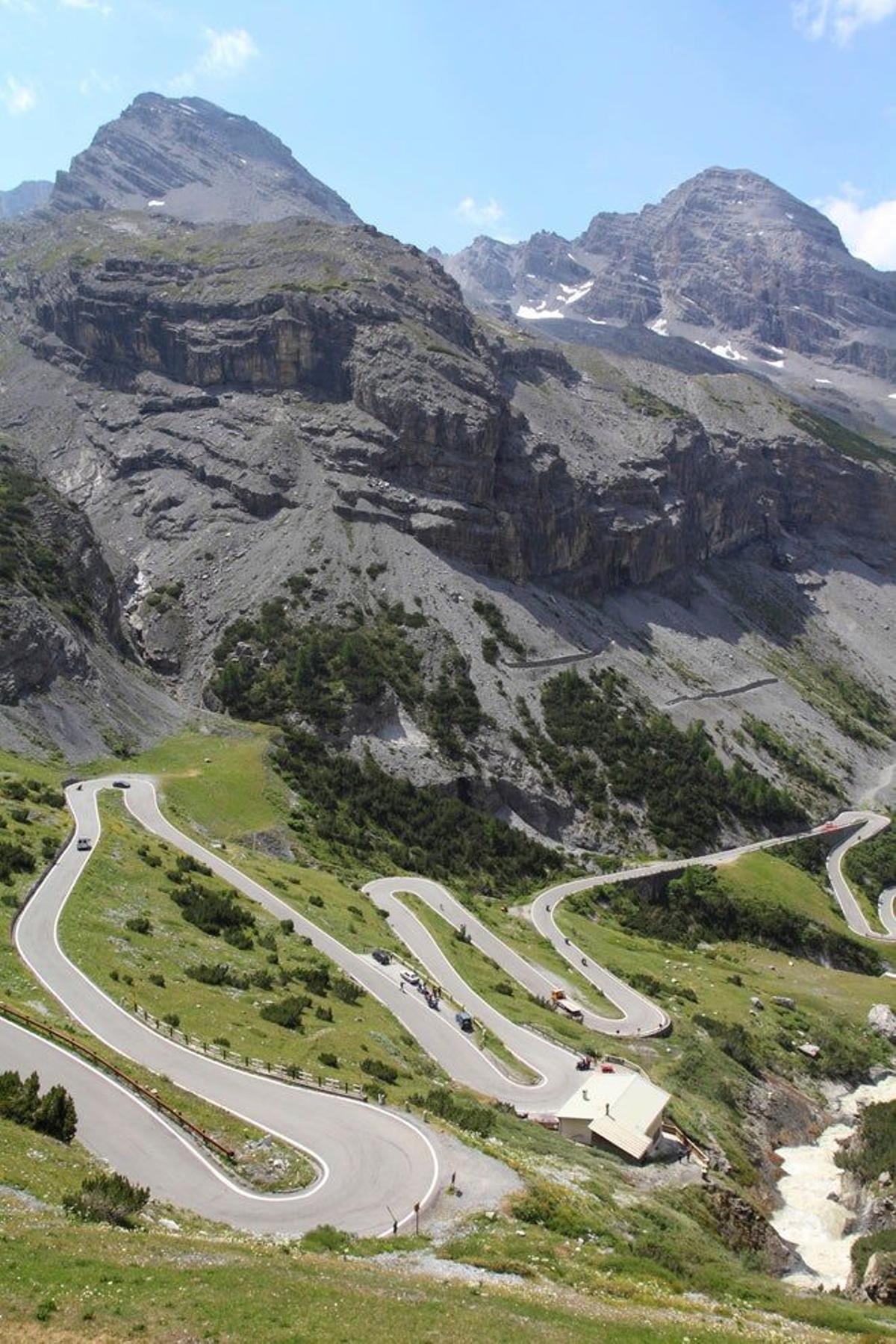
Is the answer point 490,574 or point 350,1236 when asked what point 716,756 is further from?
point 350,1236

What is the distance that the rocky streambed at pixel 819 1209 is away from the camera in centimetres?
3281

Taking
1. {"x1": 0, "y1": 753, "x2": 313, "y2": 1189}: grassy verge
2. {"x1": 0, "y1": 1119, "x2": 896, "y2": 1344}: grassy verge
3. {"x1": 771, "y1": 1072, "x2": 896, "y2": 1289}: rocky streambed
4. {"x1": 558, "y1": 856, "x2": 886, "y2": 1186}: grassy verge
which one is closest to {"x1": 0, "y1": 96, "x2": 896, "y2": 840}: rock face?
{"x1": 558, "y1": 856, "x2": 886, "y2": 1186}: grassy verge

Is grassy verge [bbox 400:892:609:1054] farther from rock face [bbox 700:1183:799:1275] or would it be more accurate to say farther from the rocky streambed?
rock face [bbox 700:1183:799:1275]

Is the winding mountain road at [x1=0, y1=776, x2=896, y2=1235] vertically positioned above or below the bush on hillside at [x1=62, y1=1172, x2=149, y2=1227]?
below

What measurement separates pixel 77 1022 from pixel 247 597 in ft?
291

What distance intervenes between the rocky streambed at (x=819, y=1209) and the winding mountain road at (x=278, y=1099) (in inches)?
377

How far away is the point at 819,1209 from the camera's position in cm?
3844

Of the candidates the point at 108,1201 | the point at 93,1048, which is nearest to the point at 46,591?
the point at 93,1048

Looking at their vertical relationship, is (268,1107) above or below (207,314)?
below

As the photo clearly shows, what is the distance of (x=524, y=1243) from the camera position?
71.6ft

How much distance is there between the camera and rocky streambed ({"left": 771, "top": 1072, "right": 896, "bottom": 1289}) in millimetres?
32812

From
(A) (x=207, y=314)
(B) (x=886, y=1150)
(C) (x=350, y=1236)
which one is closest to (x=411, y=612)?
(A) (x=207, y=314)

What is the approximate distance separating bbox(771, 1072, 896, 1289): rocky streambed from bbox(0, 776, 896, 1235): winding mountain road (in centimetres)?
957

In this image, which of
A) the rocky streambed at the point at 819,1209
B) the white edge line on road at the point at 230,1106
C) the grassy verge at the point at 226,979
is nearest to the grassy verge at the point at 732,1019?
the rocky streambed at the point at 819,1209
